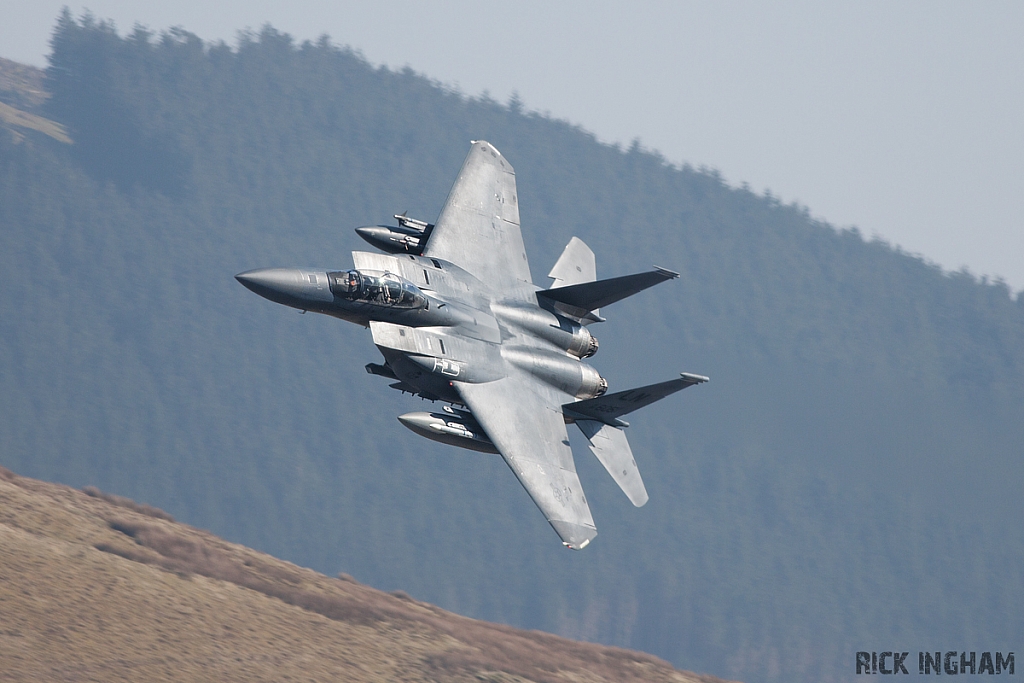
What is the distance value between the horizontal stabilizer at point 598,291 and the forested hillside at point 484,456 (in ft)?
197

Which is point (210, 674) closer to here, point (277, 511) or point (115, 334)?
point (277, 511)

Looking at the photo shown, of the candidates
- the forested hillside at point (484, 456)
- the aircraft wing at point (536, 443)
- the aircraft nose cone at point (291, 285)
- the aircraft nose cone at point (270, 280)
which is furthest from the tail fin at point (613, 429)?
the forested hillside at point (484, 456)

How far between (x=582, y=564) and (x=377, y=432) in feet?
108

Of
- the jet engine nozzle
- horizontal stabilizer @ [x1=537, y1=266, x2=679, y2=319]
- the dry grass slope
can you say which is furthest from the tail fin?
the dry grass slope

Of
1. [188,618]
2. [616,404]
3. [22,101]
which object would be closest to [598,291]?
[616,404]

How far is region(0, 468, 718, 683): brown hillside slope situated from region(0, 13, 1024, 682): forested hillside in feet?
163

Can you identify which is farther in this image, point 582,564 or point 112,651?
point 582,564

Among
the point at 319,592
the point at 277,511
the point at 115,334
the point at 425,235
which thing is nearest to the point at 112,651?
the point at 319,592

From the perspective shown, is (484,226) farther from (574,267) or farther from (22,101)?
(22,101)

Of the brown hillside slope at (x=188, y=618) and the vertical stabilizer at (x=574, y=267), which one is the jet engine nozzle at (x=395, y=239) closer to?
the vertical stabilizer at (x=574, y=267)

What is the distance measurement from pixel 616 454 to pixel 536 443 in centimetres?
342

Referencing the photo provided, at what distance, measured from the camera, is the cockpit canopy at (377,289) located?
28.1m

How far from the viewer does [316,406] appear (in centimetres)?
13125

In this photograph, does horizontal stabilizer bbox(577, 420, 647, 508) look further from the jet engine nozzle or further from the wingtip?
the jet engine nozzle
